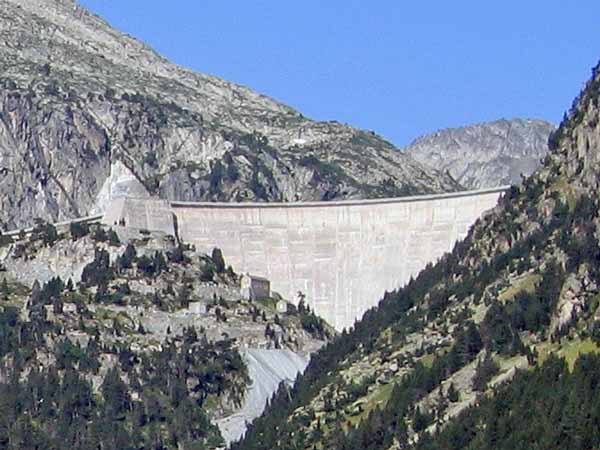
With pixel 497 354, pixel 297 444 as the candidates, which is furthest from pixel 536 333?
pixel 297 444

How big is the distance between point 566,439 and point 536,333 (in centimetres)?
2310

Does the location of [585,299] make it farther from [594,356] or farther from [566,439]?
[566,439]

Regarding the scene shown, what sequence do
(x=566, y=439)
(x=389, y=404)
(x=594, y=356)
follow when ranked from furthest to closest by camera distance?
(x=389, y=404), (x=594, y=356), (x=566, y=439)

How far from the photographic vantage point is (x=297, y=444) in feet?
652

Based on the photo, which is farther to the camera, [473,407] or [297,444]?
[297,444]

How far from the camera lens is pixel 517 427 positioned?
17788 centimetres

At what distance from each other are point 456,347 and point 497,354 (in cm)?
499

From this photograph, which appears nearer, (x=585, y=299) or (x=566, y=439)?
(x=566, y=439)

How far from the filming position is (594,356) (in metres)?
184

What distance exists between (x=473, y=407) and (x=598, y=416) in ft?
44.1

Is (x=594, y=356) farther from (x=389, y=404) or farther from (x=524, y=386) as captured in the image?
(x=389, y=404)

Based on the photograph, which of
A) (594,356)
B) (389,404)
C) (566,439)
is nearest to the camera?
(566,439)

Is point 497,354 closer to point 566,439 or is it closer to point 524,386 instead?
point 524,386

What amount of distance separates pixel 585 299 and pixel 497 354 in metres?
6.21
